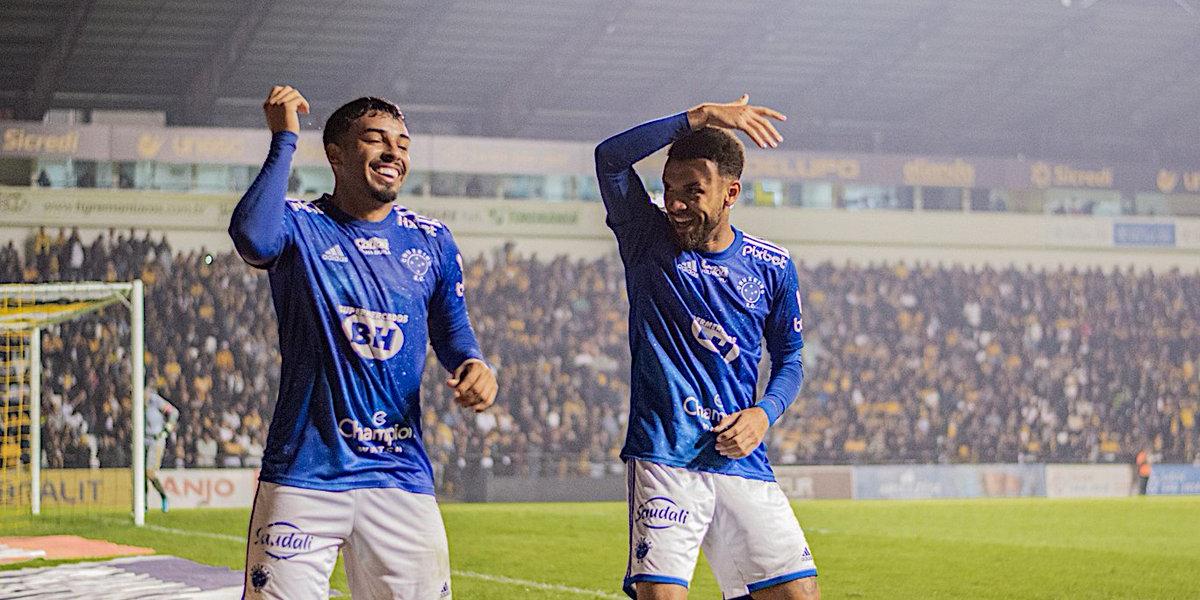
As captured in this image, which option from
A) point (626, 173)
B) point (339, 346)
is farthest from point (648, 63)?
point (339, 346)

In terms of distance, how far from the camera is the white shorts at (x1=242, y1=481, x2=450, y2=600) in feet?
12.4

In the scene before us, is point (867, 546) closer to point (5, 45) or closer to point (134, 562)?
point (134, 562)

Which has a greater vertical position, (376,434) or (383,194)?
(383,194)

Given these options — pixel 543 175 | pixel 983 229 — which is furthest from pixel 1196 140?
pixel 543 175

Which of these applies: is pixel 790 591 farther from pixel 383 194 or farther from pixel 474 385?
pixel 383 194

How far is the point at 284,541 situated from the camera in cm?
380

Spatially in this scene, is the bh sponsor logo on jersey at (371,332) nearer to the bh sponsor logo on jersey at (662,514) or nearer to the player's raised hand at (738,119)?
the bh sponsor logo on jersey at (662,514)

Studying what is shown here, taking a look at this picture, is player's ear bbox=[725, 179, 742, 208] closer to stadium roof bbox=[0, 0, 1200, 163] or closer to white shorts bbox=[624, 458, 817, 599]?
white shorts bbox=[624, 458, 817, 599]

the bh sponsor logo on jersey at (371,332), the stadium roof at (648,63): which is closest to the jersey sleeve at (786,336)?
the bh sponsor logo on jersey at (371,332)

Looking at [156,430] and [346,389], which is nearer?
[346,389]

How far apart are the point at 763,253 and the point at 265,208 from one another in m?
1.75

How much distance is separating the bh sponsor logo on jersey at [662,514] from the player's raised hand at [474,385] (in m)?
0.74

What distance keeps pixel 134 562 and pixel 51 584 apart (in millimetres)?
1531

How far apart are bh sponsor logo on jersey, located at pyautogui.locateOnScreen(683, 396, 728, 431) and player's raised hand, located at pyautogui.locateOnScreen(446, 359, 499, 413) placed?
30.7 inches
